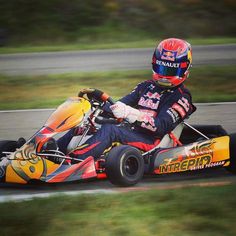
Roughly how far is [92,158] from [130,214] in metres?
1.15

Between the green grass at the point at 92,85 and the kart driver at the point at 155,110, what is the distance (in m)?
3.94

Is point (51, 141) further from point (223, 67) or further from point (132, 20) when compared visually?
point (132, 20)

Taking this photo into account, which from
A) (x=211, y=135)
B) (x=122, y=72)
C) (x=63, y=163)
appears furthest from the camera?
(x=122, y=72)

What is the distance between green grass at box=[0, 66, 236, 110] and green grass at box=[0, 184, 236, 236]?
5.18m

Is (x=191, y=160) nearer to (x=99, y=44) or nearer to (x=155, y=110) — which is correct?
(x=155, y=110)

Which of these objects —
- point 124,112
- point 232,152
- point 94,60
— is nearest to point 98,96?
point 124,112

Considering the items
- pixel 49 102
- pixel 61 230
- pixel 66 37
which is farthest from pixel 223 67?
pixel 61 230

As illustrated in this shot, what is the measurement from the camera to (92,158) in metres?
5.53

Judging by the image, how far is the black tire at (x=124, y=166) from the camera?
546 cm

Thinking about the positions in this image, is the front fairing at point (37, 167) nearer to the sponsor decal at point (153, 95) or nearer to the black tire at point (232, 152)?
the sponsor decal at point (153, 95)

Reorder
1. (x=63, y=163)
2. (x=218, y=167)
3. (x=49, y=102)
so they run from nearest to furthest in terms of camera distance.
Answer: (x=63, y=163)
(x=218, y=167)
(x=49, y=102)

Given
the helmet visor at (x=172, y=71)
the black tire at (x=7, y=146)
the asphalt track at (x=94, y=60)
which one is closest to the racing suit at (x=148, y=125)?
the helmet visor at (x=172, y=71)

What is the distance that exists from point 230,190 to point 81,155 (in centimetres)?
127

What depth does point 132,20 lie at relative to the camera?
67.8 feet
